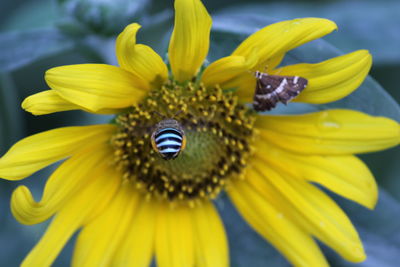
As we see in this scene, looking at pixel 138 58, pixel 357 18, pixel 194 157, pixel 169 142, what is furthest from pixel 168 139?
pixel 357 18

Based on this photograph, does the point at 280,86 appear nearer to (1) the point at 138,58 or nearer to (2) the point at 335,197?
(1) the point at 138,58

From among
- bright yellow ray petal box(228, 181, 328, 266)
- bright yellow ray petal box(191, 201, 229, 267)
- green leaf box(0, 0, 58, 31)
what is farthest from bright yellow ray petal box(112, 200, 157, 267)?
green leaf box(0, 0, 58, 31)

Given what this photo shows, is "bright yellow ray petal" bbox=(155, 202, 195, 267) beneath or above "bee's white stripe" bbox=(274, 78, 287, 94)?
beneath

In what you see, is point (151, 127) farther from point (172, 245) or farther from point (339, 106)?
point (339, 106)

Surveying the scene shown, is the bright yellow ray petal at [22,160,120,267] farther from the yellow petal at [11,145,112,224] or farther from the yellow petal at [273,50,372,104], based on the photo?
the yellow petal at [273,50,372,104]

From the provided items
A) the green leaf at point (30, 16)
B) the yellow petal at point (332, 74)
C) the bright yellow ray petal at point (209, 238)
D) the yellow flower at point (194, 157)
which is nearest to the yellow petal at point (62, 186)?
the yellow flower at point (194, 157)
